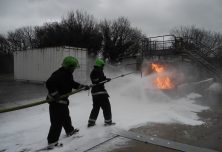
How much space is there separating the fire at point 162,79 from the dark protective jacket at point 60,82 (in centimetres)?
629

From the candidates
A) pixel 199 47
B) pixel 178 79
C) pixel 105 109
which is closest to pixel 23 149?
pixel 105 109

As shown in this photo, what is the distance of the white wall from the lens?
61.4ft

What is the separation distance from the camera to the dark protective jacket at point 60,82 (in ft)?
18.0

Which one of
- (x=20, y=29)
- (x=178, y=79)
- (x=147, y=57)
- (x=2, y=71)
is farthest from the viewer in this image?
(x=20, y=29)

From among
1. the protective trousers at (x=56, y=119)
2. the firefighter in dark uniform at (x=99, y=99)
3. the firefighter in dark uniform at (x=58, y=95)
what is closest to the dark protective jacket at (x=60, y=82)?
the firefighter in dark uniform at (x=58, y=95)

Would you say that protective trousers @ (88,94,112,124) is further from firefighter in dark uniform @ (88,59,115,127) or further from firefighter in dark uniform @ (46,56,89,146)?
firefighter in dark uniform @ (46,56,89,146)

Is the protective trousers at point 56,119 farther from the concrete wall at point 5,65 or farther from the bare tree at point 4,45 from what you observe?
the bare tree at point 4,45

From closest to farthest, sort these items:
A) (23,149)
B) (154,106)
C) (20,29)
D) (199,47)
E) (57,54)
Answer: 1. (23,149)
2. (154,106)
3. (199,47)
4. (57,54)
5. (20,29)

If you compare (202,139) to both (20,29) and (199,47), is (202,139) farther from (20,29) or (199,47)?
(20,29)

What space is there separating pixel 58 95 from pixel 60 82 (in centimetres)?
30

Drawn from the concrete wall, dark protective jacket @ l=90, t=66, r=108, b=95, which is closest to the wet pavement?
dark protective jacket @ l=90, t=66, r=108, b=95

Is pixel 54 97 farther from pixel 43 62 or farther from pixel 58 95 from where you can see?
pixel 43 62

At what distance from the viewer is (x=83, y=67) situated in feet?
62.3

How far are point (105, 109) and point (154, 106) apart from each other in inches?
140
